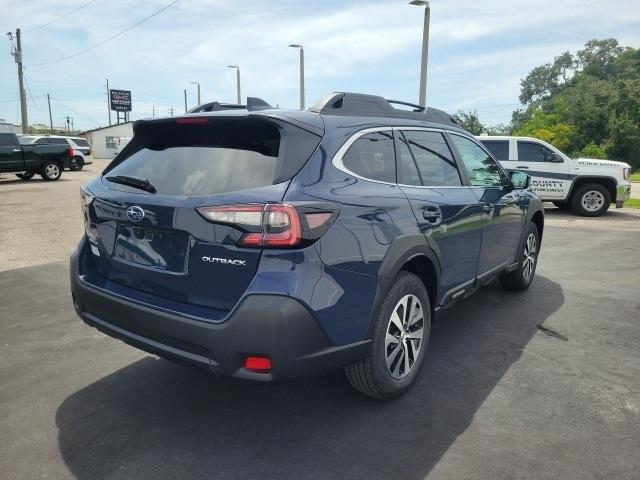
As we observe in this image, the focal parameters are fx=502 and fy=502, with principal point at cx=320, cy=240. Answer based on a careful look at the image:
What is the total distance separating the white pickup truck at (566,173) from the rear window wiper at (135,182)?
35.7ft

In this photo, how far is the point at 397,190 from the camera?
2941 mm

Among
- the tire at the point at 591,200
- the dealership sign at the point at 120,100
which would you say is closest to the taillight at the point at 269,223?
the tire at the point at 591,200

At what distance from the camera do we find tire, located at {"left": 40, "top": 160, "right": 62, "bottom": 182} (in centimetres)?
1930

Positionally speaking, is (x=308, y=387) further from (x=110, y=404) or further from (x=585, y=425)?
(x=585, y=425)

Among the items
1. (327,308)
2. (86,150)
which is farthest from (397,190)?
(86,150)

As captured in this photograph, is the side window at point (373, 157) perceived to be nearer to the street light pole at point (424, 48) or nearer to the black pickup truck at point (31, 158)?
the street light pole at point (424, 48)

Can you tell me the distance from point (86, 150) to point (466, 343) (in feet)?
97.8

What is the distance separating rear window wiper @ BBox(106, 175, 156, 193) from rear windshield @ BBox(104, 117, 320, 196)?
26mm

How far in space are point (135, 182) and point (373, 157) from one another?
1.35m

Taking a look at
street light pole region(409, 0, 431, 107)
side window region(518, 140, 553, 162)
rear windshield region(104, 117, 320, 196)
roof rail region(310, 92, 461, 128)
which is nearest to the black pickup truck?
street light pole region(409, 0, 431, 107)

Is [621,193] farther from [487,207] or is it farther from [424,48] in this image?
[487,207]

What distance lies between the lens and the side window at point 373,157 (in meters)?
2.76

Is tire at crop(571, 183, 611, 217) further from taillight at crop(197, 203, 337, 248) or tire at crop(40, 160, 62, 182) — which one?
tire at crop(40, 160, 62, 182)

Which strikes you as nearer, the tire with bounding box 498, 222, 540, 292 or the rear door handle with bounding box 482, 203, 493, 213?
the rear door handle with bounding box 482, 203, 493, 213
